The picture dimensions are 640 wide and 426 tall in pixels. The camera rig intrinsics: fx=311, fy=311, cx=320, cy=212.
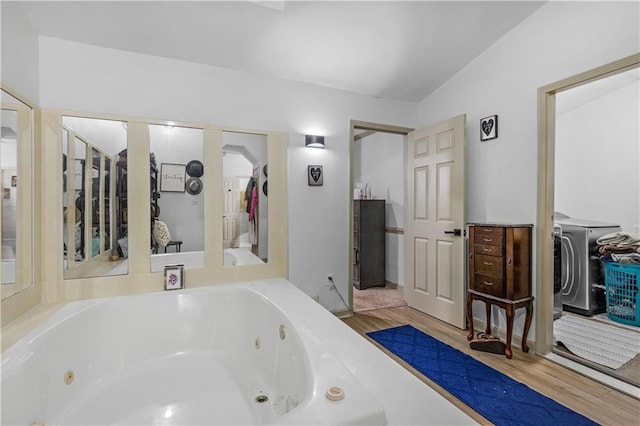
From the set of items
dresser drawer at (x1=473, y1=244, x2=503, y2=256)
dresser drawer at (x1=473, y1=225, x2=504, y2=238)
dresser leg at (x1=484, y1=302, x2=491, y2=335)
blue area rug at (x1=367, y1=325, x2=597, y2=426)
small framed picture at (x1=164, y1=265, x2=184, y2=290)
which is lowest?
blue area rug at (x1=367, y1=325, x2=597, y2=426)

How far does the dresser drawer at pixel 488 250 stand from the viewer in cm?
241

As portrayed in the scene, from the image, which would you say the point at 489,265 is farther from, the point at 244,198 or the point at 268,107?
the point at 268,107

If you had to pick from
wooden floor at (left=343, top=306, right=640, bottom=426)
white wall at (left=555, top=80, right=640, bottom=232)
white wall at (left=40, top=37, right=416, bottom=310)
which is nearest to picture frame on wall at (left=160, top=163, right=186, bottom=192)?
white wall at (left=40, top=37, right=416, bottom=310)

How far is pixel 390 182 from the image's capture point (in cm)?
450

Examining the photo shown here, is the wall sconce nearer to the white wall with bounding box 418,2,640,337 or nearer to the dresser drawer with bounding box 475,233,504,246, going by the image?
the white wall with bounding box 418,2,640,337

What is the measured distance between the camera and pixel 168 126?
7.93ft

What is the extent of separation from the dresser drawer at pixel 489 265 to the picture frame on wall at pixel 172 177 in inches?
98.1

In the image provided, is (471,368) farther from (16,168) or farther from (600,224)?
(16,168)

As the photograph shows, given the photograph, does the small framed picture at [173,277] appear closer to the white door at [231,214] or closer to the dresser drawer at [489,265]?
the white door at [231,214]

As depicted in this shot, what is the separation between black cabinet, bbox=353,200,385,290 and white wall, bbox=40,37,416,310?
119 cm

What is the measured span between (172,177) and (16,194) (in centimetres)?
90

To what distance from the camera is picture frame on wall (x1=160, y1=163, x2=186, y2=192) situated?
7.93 feet

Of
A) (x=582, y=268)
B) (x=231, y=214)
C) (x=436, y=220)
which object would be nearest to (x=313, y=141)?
(x=231, y=214)

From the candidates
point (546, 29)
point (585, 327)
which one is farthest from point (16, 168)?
point (585, 327)
